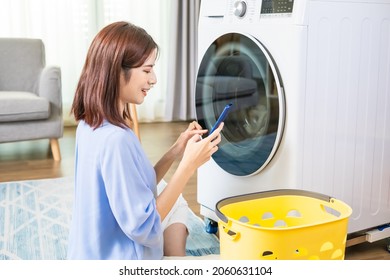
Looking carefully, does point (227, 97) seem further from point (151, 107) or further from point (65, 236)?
point (151, 107)

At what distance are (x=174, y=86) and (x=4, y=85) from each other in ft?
4.49

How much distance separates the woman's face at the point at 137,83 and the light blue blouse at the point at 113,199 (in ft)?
0.35

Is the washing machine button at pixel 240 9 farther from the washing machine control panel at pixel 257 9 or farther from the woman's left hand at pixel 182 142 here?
the woman's left hand at pixel 182 142

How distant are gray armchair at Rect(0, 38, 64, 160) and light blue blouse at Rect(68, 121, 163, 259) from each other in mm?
1880

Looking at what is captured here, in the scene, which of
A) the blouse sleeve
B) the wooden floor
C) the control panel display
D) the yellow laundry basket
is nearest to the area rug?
the wooden floor

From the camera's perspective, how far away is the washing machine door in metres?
1.60

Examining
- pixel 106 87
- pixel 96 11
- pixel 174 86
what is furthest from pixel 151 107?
pixel 106 87

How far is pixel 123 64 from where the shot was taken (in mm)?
1229

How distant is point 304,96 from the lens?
1.54 m

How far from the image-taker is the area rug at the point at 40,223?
1870 mm

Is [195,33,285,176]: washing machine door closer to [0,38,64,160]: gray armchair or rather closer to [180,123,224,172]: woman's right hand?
[180,123,224,172]: woman's right hand

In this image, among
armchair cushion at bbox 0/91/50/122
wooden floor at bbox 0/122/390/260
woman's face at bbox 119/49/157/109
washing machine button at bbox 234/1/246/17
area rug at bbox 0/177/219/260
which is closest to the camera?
woman's face at bbox 119/49/157/109

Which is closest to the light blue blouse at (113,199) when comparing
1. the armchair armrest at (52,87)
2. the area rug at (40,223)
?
the area rug at (40,223)

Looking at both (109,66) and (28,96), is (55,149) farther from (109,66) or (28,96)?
(109,66)
